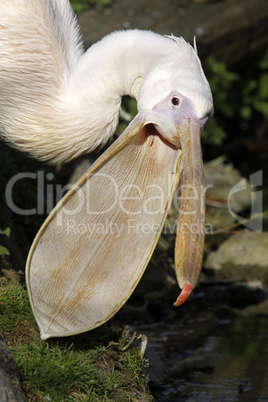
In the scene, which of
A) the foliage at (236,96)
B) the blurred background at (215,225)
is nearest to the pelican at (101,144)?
the blurred background at (215,225)

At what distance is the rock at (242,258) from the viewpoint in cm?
591

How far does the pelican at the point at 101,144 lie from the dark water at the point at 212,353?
1.12 metres

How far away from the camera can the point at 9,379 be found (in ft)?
9.34

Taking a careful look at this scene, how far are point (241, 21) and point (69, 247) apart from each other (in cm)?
582

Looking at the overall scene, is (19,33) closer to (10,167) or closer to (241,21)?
(10,167)

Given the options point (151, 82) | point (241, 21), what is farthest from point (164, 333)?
point (241, 21)

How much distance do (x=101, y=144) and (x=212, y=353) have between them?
72.2 inches

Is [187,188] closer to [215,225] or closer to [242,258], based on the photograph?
[242,258]

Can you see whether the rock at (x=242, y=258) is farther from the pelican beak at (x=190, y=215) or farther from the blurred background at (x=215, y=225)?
the pelican beak at (x=190, y=215)

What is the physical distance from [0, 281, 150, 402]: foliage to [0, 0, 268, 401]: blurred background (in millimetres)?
544

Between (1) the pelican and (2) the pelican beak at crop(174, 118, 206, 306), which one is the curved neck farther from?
(2) the pelican beak at crop(174, 118, 206, 306)

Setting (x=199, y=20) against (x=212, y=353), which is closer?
(x=212, y=353)

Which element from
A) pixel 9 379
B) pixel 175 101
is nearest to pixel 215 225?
pixel 175 101

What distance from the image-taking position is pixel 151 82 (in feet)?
10.9
